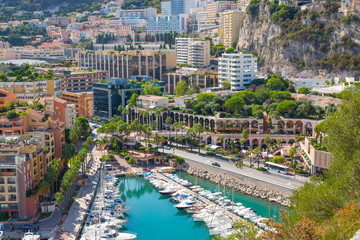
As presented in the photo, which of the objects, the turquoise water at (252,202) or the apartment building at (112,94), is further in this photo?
the apartment building at (112,94)

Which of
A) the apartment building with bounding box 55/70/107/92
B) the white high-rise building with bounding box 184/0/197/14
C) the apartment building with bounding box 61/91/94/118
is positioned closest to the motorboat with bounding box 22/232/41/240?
the apartment building with bounding box 61/91/94/118

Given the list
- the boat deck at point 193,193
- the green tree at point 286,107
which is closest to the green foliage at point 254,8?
the green tree at point 286,107

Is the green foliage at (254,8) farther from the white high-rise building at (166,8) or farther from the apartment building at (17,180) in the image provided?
the apartment building at (17,180)

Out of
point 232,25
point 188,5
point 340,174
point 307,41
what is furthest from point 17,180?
point 188,5

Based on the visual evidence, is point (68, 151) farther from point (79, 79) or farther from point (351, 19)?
point (351, 19)

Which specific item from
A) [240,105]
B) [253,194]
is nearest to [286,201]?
[253,194]

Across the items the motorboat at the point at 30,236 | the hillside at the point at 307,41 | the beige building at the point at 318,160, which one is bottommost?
the motorboat at the point at 30,236

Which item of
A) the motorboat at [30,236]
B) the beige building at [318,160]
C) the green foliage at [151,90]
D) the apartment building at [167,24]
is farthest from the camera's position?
the apartment building at [167,24]

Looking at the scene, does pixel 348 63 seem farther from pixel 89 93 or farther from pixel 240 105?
pixel 89 93

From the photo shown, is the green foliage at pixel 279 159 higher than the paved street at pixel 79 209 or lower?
higher
